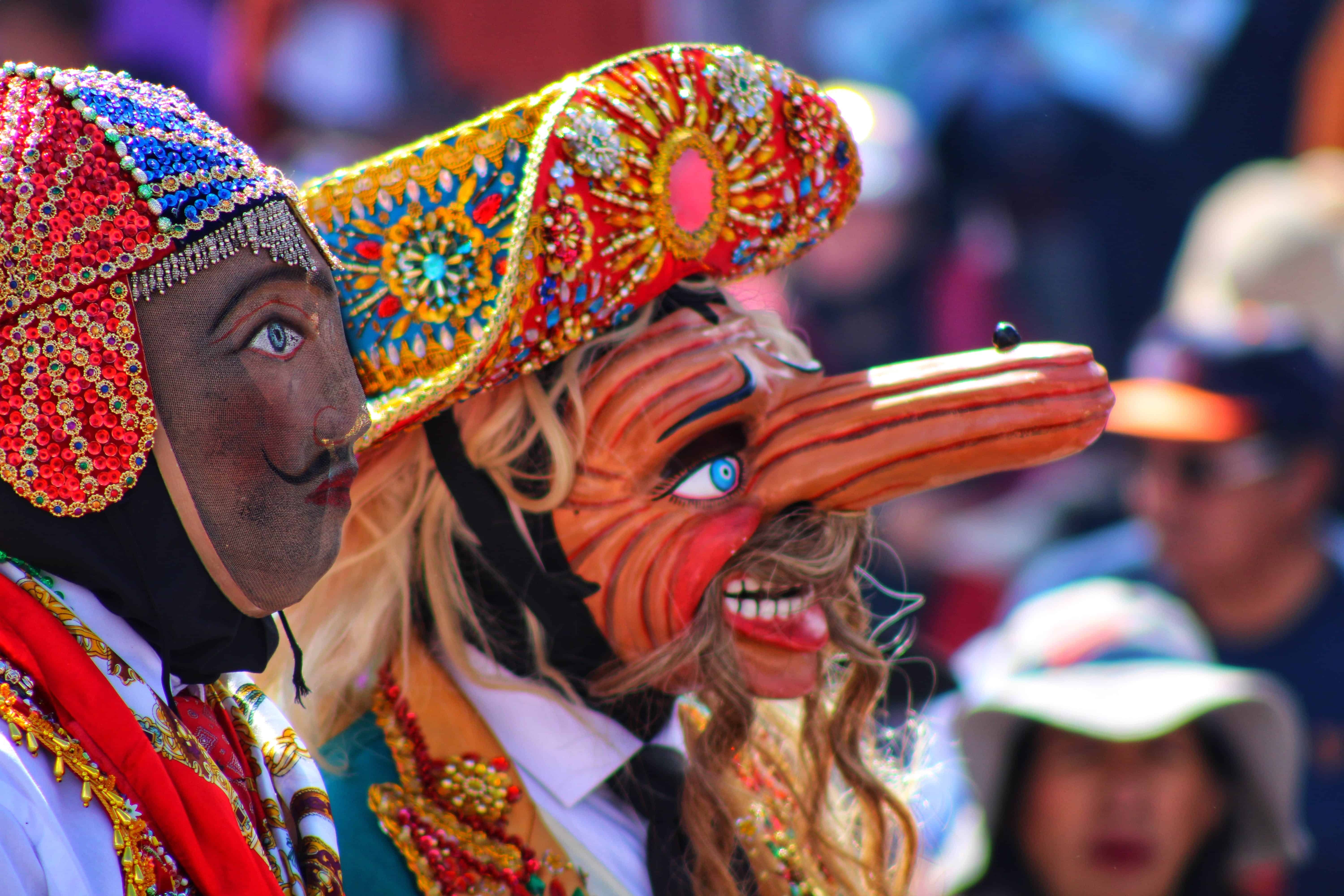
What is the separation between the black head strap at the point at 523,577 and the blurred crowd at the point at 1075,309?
503 millimetres

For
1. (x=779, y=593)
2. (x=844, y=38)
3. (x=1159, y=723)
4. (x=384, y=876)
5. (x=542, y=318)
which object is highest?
(x=844, y=38)

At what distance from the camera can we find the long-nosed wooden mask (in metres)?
1.65

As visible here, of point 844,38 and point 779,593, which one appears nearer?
point 779,593

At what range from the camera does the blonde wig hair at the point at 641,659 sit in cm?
168

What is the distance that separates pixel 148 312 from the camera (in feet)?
3.70

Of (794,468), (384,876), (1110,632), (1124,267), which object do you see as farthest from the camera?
(1124,267)

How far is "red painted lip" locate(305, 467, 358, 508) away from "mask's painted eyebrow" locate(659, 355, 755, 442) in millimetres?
467

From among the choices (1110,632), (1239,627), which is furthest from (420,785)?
(1239,627)

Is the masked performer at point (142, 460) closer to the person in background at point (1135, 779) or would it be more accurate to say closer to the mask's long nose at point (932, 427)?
the mask's long nose at point (932, 427)

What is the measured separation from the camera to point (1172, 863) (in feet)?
8.51

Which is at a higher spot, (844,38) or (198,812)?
(844,38)

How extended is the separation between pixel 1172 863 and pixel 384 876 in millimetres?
1681

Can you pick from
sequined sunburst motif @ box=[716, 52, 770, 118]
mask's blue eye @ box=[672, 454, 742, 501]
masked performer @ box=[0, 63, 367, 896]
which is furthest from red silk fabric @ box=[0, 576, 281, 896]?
sequined sunburst motif @ box=[716, 52, 770, 118]

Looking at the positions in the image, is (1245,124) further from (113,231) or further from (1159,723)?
(113,231)
